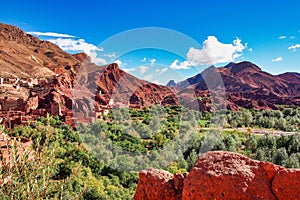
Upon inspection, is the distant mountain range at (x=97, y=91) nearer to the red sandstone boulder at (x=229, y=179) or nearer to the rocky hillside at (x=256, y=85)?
the rocky hillside at (x=256, y=85)

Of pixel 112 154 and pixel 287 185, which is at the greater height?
pixel 287 185

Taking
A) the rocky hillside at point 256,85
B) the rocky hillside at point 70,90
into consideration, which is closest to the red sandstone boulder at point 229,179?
the rocky hillside at point 70,90

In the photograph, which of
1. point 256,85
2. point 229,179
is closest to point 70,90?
point 229,179

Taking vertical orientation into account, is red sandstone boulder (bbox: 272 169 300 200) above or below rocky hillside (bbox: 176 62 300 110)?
below

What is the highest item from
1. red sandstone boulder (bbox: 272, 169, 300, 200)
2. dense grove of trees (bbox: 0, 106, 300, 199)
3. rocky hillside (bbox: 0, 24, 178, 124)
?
rocky hillside (bbox: 0, 24, 178, 124)

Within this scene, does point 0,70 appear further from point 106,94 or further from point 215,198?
point 215,198

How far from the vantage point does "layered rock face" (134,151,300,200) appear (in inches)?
137

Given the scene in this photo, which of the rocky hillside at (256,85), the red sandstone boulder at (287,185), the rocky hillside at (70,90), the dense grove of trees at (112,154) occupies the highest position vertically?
the rocky hillside at (256,85)

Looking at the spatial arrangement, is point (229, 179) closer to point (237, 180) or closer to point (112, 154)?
point (237, 180)

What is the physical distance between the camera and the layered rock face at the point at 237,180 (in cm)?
348

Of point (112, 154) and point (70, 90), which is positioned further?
point (70, 90)

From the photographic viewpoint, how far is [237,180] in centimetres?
360

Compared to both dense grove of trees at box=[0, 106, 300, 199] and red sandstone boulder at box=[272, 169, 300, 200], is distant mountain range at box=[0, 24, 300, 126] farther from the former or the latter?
red sandstone boulder at box=[272, 169, 300, 200]

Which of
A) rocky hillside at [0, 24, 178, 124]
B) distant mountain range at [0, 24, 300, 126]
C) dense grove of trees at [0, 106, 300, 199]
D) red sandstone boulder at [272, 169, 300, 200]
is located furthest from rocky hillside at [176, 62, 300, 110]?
red sandstone boulder at [272, 169, 300, 200]
